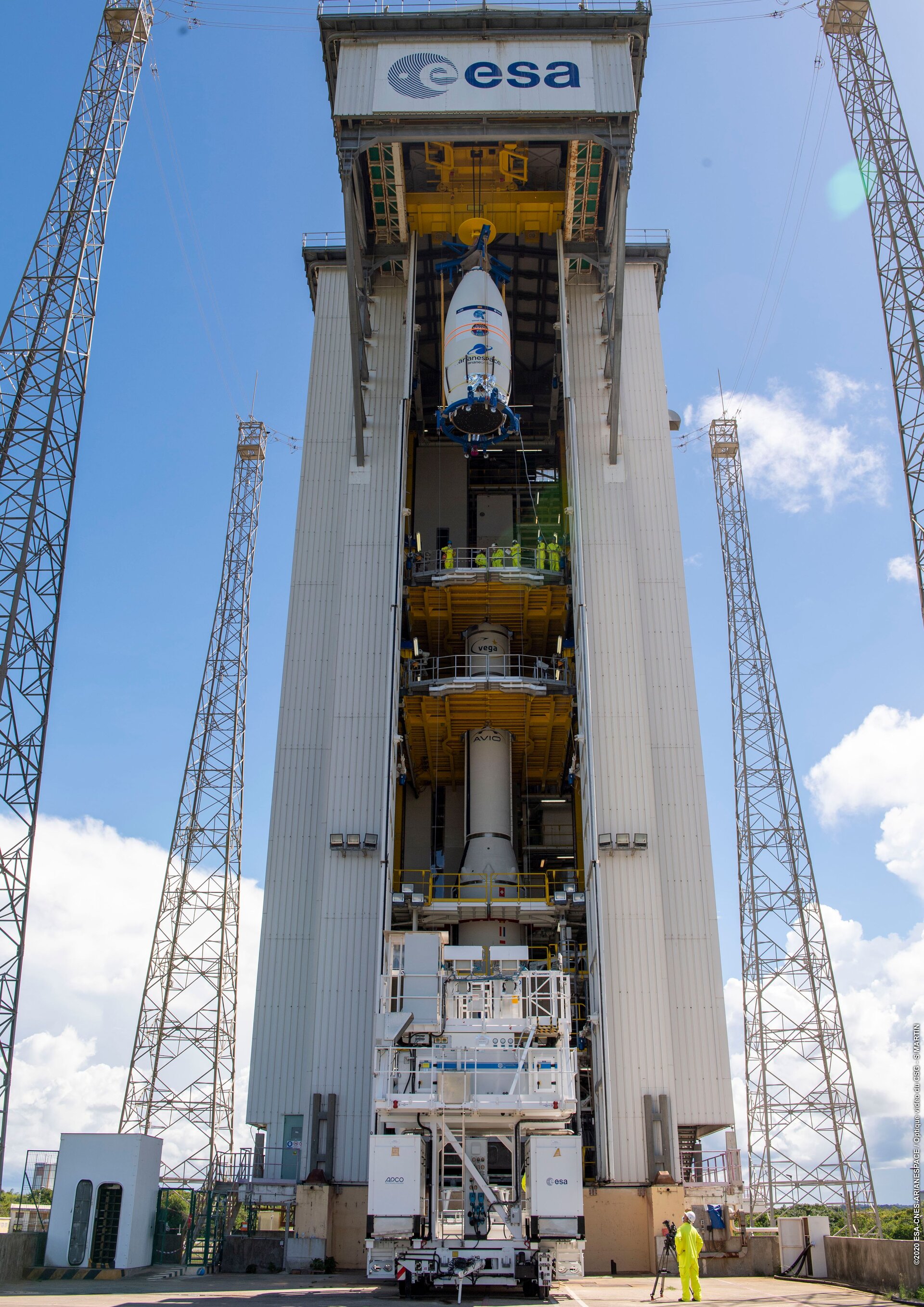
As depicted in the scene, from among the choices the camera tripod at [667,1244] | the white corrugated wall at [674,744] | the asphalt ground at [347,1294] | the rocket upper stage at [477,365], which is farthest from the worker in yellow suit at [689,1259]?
the rocket upper stage at [477,365]

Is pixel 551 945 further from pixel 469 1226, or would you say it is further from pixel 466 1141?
pixel 469 1226

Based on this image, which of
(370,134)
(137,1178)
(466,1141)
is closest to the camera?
(466,1141)

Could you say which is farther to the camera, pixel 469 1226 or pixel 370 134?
pixel 370 134

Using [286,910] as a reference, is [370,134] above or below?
above

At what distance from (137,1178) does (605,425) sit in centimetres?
2295

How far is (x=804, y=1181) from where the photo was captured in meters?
38.9

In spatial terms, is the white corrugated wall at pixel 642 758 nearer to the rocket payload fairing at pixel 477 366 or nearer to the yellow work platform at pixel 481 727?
the yellow work platform at pixel 481 727

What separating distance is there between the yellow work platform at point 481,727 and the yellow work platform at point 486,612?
8.55 ft

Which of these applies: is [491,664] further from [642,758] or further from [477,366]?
[477,366]

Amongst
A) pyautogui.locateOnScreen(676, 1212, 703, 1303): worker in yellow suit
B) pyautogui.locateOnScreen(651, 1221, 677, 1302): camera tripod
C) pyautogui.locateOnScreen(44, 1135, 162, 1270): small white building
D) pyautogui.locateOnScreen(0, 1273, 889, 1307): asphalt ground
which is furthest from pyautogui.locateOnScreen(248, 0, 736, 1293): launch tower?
pyautogui.locateOnScreen(44, 1135, 162, 1270): small white building

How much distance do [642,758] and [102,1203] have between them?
1580 centimetres

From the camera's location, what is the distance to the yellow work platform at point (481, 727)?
95.6 ft

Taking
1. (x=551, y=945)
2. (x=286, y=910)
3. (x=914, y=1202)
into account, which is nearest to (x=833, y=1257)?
(x=914, y=1202)

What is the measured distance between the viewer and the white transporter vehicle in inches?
602
